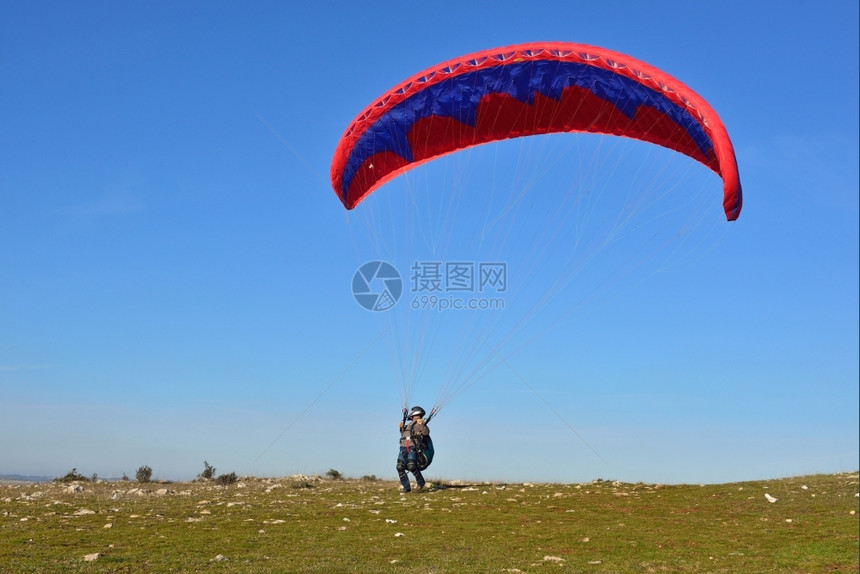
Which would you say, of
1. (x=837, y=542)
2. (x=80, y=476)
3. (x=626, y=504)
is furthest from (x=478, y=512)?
(x=80, y=476)

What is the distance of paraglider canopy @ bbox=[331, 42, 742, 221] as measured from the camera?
15266 millimetres

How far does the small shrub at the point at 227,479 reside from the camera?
73.7 feet

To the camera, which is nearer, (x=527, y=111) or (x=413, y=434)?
(x=527, y=111)

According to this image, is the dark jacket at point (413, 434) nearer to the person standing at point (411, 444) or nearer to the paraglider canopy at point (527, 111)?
the person standing at point (411, 444)

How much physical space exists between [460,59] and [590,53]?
2.72m

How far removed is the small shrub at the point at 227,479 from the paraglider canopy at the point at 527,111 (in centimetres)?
969

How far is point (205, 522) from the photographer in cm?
1393

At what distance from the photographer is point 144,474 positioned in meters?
24.2

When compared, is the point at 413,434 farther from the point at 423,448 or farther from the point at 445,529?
the point at 445,529

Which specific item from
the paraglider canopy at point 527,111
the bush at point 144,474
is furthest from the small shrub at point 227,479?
the paraglider canopy at point 527,111

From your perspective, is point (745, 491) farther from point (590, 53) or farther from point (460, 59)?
point (460, 59)

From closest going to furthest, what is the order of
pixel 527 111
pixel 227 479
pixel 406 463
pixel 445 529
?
1. pixel 445 529
2. pixel 527 111
3. pixel 406 463
4. pixel 227 479

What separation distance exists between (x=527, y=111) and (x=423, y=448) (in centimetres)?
854

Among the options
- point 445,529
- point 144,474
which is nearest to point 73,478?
point 144,474
